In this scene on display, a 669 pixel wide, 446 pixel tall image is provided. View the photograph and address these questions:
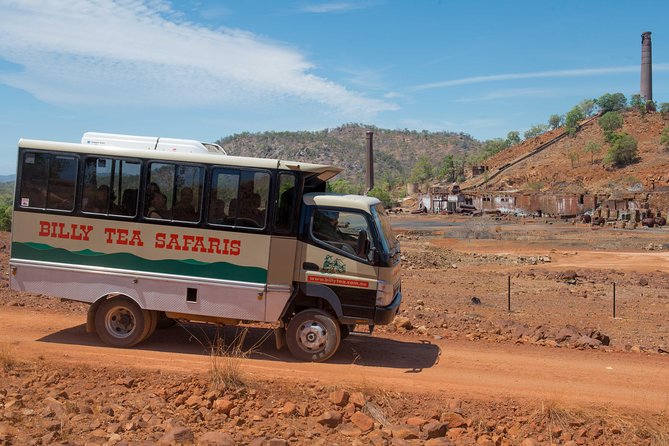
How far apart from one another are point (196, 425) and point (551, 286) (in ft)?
67.7

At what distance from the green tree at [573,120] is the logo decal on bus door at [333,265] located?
409ft

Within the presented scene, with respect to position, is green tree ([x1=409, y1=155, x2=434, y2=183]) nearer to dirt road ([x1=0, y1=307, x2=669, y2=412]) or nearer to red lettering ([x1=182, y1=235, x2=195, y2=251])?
dirt road ([x1=0, y1=307, x2=669, y2=412])

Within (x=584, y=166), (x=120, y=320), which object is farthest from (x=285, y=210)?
(x=584, y=166)

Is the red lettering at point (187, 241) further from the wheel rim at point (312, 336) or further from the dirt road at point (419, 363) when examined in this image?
the wheel rim at point (312, 336)

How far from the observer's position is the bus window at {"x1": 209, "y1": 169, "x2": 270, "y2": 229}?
32.4ft

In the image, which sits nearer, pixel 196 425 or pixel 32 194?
pixel 196 425

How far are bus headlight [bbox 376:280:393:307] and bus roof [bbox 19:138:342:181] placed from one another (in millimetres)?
2203

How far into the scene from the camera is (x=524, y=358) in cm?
1100

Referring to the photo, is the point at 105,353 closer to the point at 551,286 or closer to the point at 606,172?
the point at 551,286

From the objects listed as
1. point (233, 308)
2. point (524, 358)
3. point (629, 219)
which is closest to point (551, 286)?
point (524, 358)

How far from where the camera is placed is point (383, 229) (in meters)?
10.1

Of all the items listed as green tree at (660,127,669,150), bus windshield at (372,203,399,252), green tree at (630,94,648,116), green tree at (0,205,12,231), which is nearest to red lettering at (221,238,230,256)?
bus windshield at (372,203,399,252)

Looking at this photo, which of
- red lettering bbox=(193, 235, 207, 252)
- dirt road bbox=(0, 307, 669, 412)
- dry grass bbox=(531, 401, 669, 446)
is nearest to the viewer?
dry grass bbox=(531, 401, 669, 446)

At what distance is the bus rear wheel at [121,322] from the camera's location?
10.3 m
